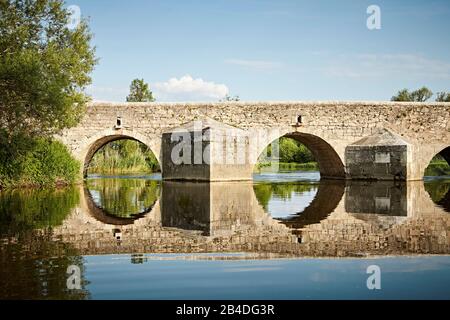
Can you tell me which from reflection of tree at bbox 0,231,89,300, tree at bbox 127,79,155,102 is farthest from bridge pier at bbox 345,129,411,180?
tree at bbox 127,79,155,102

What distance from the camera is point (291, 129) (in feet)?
69.6

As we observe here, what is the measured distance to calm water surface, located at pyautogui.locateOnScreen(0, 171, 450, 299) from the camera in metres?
4.28

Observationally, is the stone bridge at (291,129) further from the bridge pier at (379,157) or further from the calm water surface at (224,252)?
the calm water surface at (224,252)

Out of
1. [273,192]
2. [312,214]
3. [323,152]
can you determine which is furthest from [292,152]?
[312,214]

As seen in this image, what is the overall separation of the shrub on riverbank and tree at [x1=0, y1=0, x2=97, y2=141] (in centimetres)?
52

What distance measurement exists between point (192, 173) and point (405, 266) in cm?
1566

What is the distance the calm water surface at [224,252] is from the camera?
14.0 ft

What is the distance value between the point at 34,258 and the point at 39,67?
11.1 metres

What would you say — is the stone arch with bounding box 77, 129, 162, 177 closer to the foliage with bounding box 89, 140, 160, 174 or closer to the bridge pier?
the bridge pier

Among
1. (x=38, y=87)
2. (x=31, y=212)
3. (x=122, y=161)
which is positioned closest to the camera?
(x=31, y=212)
